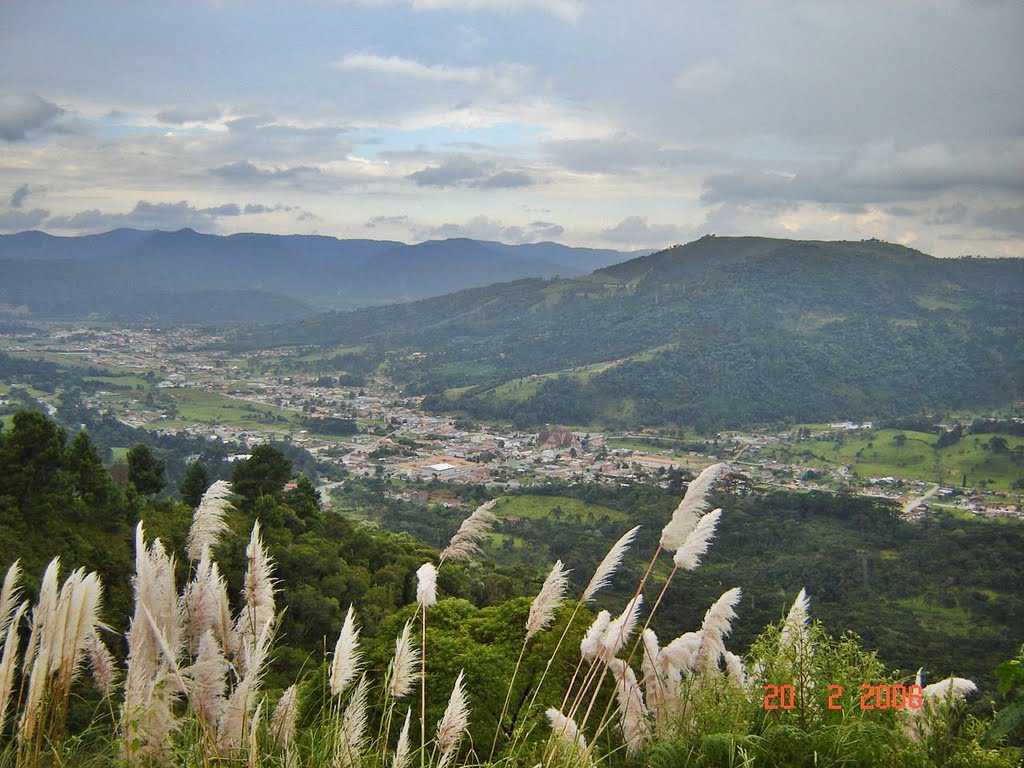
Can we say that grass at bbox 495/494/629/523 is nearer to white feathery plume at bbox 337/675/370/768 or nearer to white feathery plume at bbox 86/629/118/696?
white feathery plume at bbox 86/629/118/696

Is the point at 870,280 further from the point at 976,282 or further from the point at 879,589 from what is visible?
the point at 879,589

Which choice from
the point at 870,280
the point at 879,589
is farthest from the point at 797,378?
the point at 879,589

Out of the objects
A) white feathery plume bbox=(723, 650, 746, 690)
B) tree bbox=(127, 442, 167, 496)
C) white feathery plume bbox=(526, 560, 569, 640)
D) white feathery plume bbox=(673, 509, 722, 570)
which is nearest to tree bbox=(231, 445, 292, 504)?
tree bbox=(127, 442, 167, 496)

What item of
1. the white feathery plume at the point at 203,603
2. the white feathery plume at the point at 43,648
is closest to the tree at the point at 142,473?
the white feathery plume at the point at 203,603

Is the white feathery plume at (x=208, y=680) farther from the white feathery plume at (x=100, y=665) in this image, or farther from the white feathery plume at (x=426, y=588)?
the white feathery plume at (x=426, y=588)

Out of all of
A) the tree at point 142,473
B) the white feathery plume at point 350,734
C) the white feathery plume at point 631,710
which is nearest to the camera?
the white feathery plume at point 350,734

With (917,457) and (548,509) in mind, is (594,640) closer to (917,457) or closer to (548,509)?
(548,509)

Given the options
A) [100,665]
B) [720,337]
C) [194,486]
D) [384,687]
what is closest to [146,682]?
[100,665]
